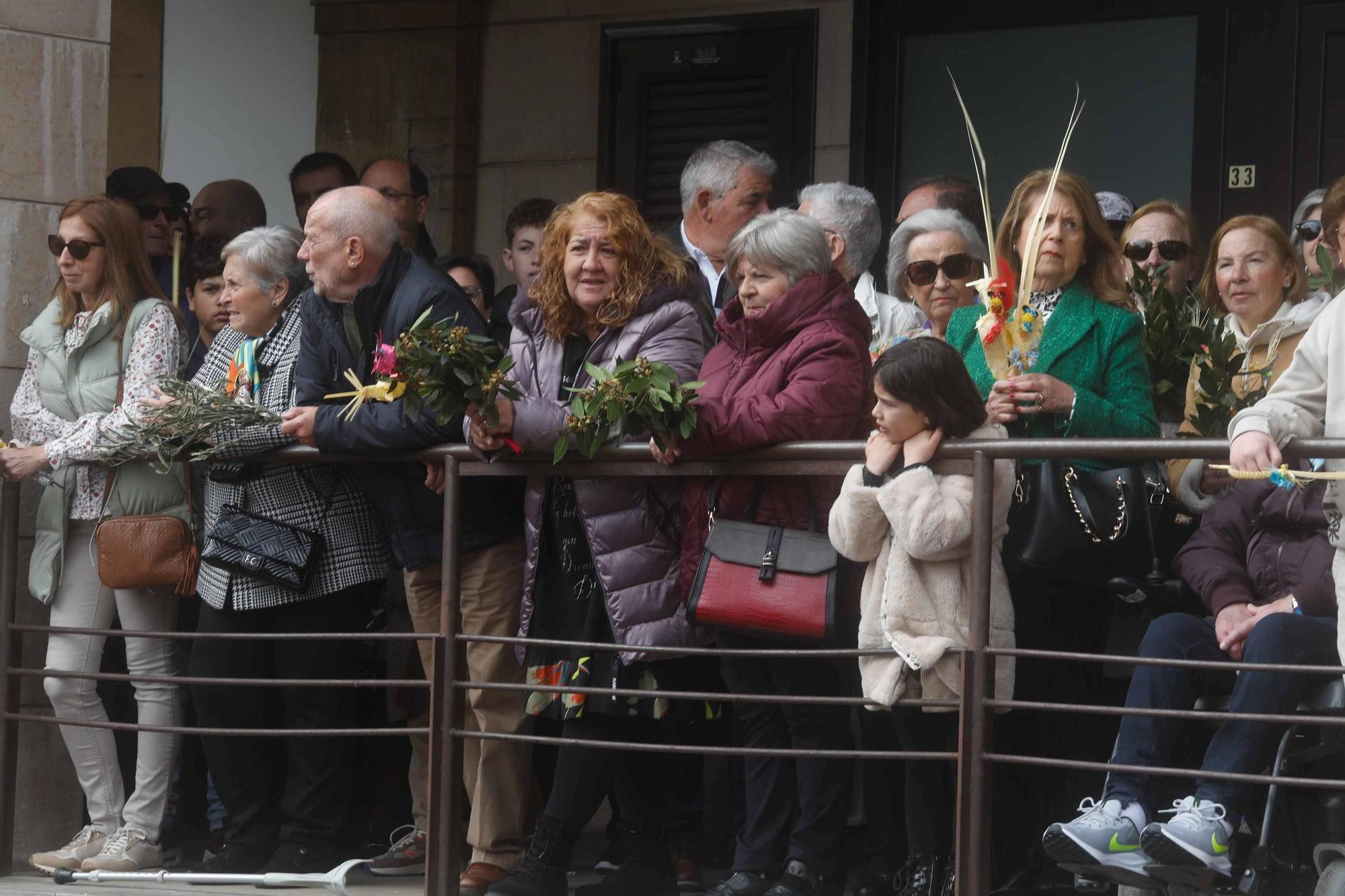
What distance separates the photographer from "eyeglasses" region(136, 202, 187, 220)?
8.13 m

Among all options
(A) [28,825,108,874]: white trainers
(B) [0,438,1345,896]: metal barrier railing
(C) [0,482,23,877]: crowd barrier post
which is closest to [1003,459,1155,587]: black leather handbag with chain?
(B) [0,438,1345,896]: metal barrier railing

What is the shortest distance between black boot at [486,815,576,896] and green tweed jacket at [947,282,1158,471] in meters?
1.75

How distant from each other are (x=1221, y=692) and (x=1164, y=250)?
1.89 meters

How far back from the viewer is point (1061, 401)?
558 cm

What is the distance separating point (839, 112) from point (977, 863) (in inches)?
186

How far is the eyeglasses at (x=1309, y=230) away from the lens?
21.3 feet

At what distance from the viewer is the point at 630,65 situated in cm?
966

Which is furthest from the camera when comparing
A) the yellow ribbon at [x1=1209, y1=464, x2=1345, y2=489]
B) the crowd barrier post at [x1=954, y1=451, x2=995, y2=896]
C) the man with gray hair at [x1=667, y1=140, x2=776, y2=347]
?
the man with gray hair at [x1=667, y1=140, x2=776, y2=347]

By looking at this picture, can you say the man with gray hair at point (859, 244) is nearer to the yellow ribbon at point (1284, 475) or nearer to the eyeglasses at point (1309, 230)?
the eyeglasses at point (1309, 230)

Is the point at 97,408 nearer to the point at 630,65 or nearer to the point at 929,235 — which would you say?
the point at 929,235

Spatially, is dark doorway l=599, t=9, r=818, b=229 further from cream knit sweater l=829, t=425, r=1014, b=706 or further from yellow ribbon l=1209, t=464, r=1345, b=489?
yellow ribbon l=1209, t=464, r=1345, b=489

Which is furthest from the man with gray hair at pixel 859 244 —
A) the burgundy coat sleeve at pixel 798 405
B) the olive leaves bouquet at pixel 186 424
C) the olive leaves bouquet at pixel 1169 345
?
the olive leaves bouquet at pixel 186 424

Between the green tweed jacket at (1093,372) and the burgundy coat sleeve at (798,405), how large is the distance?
1.23 ft

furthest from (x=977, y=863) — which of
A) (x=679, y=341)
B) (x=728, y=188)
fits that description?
(x=728, y=188)
